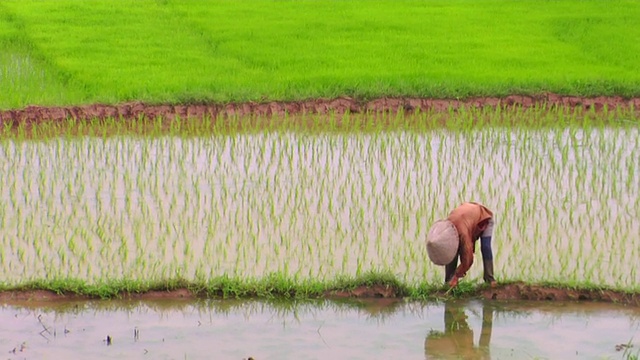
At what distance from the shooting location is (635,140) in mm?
8164

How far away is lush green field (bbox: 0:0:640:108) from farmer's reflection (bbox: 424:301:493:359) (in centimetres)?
385

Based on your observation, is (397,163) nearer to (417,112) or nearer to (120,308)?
(417,112)

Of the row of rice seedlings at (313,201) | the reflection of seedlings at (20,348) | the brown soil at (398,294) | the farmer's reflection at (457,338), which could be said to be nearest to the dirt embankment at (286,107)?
the row of rice seedlings at (313,201)

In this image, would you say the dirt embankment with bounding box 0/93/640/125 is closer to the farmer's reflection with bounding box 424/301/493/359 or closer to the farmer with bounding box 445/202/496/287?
the farmer with bounding box 445/202/496/287

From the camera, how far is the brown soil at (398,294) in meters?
5.59

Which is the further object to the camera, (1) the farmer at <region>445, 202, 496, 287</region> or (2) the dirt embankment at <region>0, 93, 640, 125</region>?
(2) the dirt embankment at <region>0, 93, 640, 125</region>

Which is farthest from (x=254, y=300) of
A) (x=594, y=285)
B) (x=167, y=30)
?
(x=167, y=30)

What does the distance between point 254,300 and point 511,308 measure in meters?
1.16

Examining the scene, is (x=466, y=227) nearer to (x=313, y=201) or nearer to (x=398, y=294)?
(x=398, y=294)

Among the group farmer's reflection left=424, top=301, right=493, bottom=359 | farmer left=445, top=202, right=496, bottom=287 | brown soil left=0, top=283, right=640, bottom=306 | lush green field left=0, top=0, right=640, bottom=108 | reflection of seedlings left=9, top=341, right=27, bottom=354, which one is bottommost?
farmer's reflection left=424, top=301, right=493, bottom=359

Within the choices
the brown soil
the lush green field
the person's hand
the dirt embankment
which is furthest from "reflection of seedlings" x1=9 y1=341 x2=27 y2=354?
the lush green field

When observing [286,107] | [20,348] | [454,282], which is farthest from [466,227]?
[286,107]

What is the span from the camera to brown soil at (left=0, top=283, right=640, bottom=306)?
5.59 meters

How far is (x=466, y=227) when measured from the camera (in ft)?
17.4
